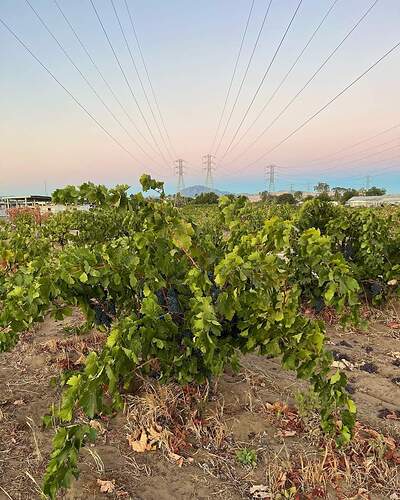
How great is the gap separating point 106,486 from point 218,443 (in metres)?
0.71

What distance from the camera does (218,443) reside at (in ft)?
8.50

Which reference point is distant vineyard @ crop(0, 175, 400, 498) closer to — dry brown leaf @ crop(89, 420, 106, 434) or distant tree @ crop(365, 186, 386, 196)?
dry brown leaf @ crop(89, 420, 106, 434)

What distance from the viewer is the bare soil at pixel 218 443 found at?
228 centimetres

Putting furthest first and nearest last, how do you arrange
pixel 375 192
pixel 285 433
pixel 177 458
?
pixel 375 192 → pixel 285 433 → pixel 177 458

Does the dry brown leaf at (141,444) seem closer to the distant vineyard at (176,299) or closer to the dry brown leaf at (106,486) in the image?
the dry brown leaf at (106,486)

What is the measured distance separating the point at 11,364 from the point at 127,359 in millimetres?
2340

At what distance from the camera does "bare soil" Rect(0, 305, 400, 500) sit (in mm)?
2277

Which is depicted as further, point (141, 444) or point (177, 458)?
point (141, 444)

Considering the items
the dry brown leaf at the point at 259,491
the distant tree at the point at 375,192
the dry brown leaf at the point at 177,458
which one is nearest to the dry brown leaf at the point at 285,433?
the dry brown leaf at the point at 259,491

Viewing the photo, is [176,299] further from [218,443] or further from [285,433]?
[285,433]

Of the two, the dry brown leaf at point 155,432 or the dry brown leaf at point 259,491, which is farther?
the dry brown leaf at point 155,432

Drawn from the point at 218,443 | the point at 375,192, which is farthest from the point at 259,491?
the point at 375,192

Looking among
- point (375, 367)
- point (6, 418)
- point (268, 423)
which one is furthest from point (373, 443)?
point (6, 418)

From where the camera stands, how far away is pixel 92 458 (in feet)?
8.21
